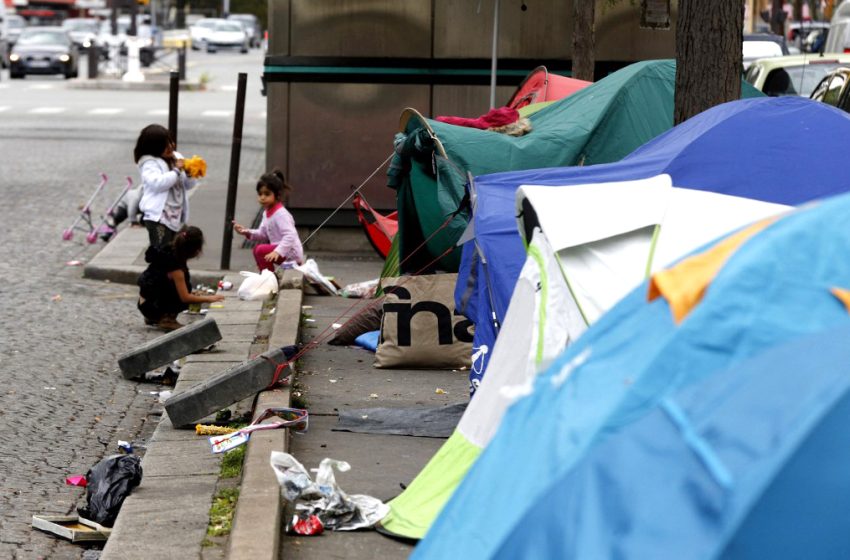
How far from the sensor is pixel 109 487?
20.2 feet

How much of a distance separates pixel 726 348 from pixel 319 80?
1082 centimetres

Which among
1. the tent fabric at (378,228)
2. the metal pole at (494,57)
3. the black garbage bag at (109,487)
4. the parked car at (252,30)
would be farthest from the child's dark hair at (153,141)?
the parked car at (252,30)

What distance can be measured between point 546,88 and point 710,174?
4.51 metres

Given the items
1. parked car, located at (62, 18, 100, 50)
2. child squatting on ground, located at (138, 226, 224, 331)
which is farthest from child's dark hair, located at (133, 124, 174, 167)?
parked car, located at (62, 18, 100, 50)

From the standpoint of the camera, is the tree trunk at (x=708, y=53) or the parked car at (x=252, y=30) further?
the parked car at (x=252, y=30)

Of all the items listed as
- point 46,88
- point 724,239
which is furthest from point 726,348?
point 46,88

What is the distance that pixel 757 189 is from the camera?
7230mm

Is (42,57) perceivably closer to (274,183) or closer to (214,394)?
(274,183)

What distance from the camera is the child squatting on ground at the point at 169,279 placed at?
1050cm

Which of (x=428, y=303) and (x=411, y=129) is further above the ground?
(x=411, y=129)

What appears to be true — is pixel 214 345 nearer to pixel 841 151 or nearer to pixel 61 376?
pixel 61 376

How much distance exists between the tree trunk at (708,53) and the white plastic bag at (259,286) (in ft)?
12.9

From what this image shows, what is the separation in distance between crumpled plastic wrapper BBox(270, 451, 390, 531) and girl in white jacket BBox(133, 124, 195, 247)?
18.5 ft

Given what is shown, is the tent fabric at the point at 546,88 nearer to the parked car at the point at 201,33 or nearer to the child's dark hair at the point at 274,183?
the child's dark hair at the point at 274,183
